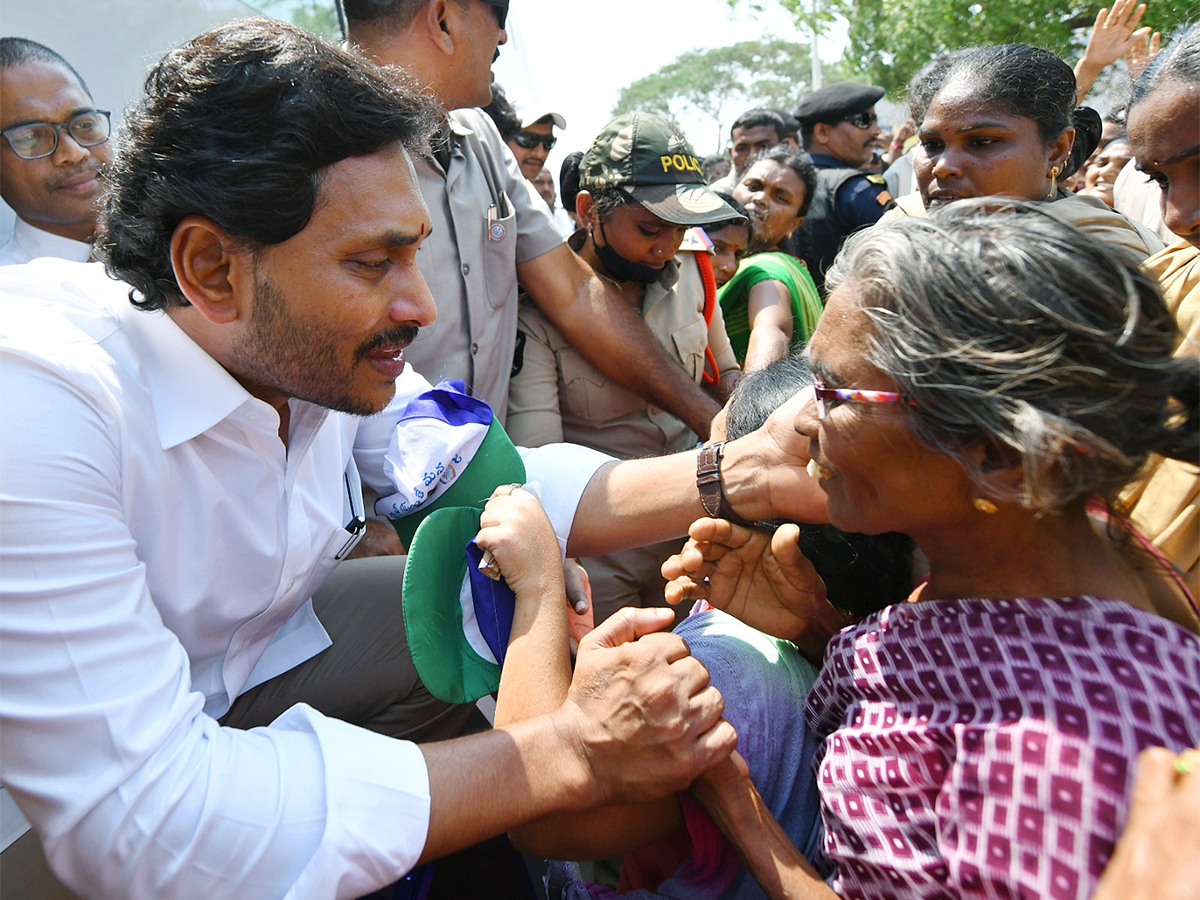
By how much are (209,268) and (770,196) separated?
3491 mm

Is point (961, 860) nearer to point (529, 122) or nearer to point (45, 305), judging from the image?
point (45, 305)

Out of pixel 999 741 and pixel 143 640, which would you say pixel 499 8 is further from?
pixel 999 741

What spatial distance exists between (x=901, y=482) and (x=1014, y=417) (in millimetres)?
240

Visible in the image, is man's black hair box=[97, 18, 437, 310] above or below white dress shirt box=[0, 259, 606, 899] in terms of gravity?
above

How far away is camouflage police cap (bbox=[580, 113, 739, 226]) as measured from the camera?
322 centimetres

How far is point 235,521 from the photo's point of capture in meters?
1.79

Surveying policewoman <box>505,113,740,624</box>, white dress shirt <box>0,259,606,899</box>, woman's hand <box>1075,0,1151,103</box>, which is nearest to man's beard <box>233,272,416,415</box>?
white dress shirt <box>0,259,606,899</box>

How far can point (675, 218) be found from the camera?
3.17m

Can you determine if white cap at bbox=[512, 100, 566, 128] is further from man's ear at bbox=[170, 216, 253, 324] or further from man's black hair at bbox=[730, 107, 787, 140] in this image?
man's ear at bbox=[170, 216, 253, 324]

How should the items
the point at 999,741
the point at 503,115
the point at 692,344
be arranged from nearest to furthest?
the point at 999,741, the point at 692,344, the point at 503,115

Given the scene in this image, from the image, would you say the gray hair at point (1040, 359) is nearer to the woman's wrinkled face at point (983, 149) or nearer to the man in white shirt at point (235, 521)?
the man in white shirt at point (235, 521)

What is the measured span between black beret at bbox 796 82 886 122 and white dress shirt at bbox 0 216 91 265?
435 cm

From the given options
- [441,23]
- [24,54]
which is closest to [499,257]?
[441,23]

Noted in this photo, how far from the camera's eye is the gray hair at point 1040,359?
45.0 inches
